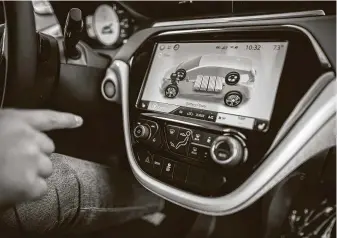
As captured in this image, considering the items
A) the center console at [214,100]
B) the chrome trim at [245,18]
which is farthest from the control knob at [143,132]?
the chrome trim at [245,18]

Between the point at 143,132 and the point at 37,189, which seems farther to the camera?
the point at 143,132

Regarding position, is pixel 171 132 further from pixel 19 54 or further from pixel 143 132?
pixel 19 54

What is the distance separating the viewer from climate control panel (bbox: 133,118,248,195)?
0.49m

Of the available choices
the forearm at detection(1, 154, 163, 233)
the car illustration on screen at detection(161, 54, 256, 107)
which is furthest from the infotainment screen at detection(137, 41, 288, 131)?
the forearm at detection(1, 154, 163, 233)

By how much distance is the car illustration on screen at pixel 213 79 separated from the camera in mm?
503

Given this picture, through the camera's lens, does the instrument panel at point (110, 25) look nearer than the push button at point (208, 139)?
No

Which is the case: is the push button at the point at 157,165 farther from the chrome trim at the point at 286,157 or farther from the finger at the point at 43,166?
the finger at the point at 43,166

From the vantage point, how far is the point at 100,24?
0.63 meters

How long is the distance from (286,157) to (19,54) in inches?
11.1

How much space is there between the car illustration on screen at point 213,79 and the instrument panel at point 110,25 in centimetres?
10

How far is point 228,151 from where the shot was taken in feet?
1.61

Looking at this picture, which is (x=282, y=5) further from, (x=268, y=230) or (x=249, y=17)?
(x=268, y=230)

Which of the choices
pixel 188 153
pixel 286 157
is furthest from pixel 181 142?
pixel 286 157

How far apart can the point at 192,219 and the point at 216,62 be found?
23 cm
